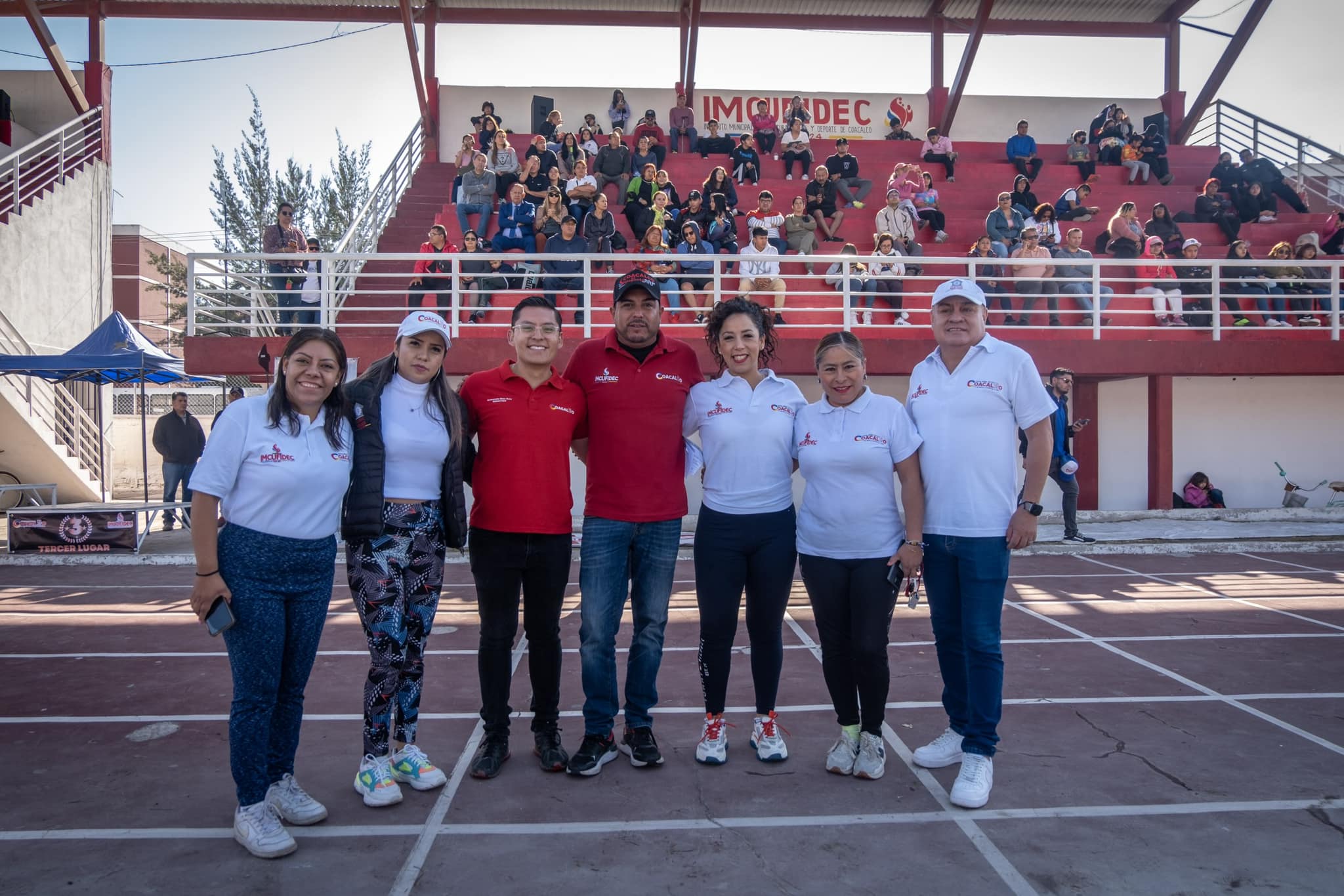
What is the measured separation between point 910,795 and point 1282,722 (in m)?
2.11

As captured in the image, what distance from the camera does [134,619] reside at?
24.0 ft

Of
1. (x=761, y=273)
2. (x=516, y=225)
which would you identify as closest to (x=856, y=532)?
(x=761, y=273)

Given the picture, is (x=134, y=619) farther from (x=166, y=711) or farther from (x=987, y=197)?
(x=987, y=197)

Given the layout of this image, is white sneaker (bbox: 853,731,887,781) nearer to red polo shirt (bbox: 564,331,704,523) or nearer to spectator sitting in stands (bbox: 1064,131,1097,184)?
red polo shirt (bbox: 564,331,704,523)

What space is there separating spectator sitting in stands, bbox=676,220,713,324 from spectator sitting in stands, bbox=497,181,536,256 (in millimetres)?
2175

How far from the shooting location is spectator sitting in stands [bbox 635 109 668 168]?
57.3 feet

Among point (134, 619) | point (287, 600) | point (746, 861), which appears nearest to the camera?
point (746, 861)

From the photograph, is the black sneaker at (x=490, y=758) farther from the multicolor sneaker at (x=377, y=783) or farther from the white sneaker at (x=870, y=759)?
the white sneaker at (x=870, y=759)

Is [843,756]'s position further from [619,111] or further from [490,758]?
[619,111]

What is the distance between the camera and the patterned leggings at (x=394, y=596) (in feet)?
11.8

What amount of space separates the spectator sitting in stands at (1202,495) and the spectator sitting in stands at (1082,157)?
7242 millimetres

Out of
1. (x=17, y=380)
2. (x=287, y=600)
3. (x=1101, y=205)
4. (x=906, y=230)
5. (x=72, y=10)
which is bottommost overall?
(x=287, y=600)

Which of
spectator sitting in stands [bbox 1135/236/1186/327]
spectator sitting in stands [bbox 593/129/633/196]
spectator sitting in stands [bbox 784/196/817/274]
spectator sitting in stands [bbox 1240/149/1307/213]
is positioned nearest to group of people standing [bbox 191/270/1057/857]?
spectator sitting in stands [bbox 784/196/817/274]

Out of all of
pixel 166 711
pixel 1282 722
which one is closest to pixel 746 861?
pixel 1282 722
